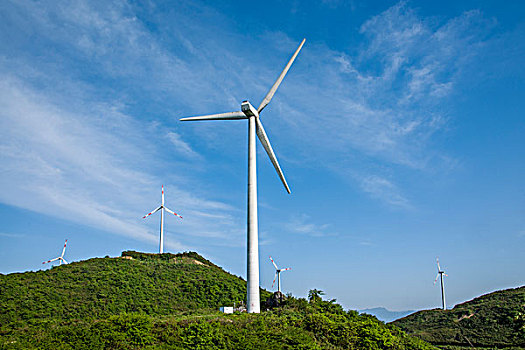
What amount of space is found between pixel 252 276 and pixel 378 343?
13054 millimetres

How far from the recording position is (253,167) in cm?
4425

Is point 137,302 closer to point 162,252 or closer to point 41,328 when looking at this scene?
point 41,328

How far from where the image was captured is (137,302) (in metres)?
56.2

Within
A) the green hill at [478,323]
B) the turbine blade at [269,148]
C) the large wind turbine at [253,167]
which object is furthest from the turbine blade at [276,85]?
the green hill at [478,323]

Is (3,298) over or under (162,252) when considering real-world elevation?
under

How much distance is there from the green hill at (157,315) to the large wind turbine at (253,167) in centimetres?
283

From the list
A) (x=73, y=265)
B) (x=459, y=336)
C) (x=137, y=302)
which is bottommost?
(x=459, y=336)

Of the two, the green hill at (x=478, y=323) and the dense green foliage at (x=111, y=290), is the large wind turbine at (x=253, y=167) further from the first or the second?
the green hill at (x=478, y=323)

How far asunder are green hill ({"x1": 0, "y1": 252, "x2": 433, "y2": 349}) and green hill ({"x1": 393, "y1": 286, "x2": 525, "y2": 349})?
79.6 feet

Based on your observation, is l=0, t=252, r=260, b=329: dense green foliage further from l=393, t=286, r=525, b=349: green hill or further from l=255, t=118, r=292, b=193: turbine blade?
l=393, t=286, r=525, b=349: green hill

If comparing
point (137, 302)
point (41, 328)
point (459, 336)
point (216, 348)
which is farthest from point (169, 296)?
point (459, 336)

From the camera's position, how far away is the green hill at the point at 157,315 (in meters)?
29.2

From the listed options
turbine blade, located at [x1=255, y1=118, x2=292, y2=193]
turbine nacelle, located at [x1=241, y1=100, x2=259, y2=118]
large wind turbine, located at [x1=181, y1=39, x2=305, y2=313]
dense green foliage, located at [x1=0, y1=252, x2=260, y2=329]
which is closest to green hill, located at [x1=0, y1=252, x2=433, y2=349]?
dense green foliage, located at [x1=0, y1=252, x2=260, y2=329]

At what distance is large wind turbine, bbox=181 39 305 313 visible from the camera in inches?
1628
